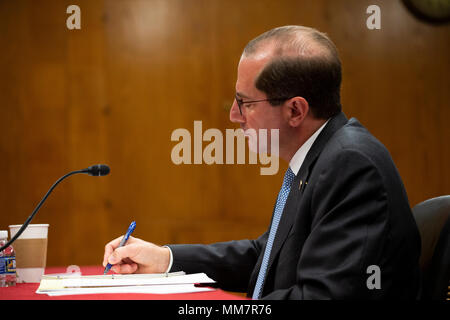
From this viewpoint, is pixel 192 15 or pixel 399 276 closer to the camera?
pixel 399 276

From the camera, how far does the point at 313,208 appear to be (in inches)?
46.1

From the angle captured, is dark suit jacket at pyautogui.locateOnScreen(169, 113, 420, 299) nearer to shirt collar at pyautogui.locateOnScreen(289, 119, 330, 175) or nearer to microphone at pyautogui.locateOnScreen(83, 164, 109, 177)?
shirt collar at pyautogui.locateOnScreen(289, 119, 330, 175)

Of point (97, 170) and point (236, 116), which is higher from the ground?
point (236, 116)

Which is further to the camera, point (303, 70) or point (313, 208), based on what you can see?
point (303, 70)

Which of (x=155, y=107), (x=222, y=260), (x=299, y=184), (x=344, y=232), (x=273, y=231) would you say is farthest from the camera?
(x=155, y=107)

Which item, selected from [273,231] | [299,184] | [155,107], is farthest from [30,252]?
[155,107]

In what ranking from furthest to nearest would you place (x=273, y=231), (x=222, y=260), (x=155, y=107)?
(x=155, y=107), (x=222, y=260), (x=273, y=231)

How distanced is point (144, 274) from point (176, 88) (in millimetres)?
2067

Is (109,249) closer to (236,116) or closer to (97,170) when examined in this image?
(97,170)

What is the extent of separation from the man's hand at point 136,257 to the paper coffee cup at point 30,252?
0.71ft

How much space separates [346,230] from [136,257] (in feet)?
2.22
